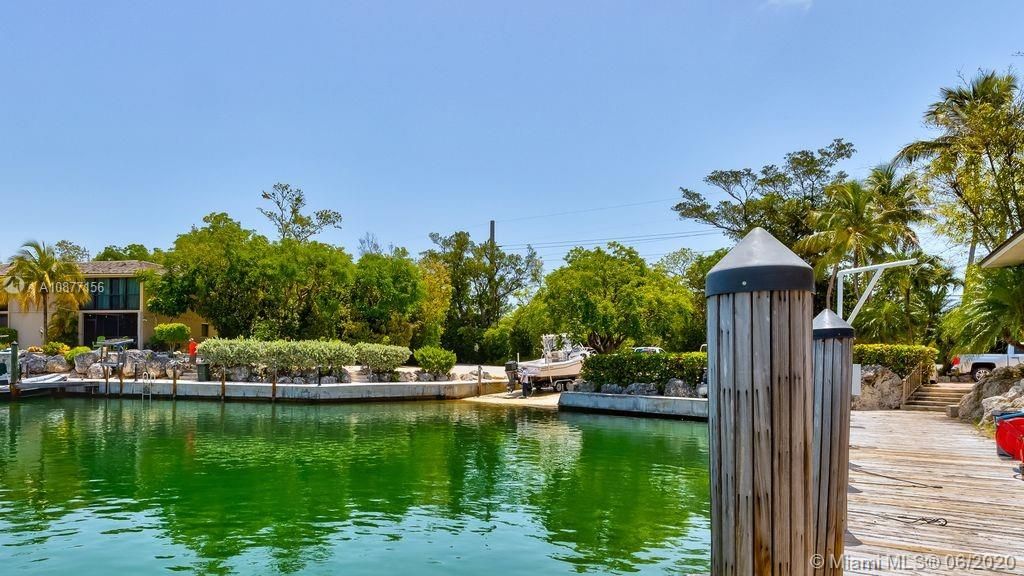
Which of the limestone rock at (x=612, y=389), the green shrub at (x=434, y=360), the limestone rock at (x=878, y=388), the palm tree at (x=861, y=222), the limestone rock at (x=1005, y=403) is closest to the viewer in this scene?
the limestone rock at (x=1005, y=403)

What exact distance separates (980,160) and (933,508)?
54.9 feet

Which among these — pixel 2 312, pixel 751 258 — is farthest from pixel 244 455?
pixel 2 312

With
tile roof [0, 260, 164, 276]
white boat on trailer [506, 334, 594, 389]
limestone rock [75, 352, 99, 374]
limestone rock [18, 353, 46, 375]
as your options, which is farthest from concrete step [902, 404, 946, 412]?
tile roof [0, 260, 164, 276]

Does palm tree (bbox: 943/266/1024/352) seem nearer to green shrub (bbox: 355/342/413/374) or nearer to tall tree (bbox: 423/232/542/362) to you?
green shrub (bbox: 355/342/413/374)

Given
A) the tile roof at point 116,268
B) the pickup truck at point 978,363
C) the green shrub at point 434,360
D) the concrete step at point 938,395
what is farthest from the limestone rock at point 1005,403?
the tile roof at point 116,268

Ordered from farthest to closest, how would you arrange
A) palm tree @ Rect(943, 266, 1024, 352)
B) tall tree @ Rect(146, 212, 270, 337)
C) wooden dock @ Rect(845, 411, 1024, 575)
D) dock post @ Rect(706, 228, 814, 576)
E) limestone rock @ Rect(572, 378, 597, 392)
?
tall tree @ Rect(146, 212, 270, 337)
limestone rock @ Rect(572, 378, 597, 392)
palm tree @ Rect(943, 266, 1024, 352)
wooden dock @ Rect(845, 411, 1024, 575)
dock post @ Rect(706, 228, 814, 576)

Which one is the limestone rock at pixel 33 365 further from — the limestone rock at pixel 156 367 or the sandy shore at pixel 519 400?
the sandy shore at pixel 519 400

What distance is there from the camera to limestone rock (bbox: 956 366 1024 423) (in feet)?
52.2

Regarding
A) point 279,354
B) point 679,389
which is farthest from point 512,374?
point 279,354

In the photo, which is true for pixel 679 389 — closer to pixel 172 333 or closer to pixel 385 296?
pixel 385 296

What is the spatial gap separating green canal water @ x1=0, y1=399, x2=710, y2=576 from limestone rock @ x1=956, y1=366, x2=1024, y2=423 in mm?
5975

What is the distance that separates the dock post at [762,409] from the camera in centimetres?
253

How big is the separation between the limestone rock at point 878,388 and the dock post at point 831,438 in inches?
701

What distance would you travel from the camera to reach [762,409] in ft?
8.30
